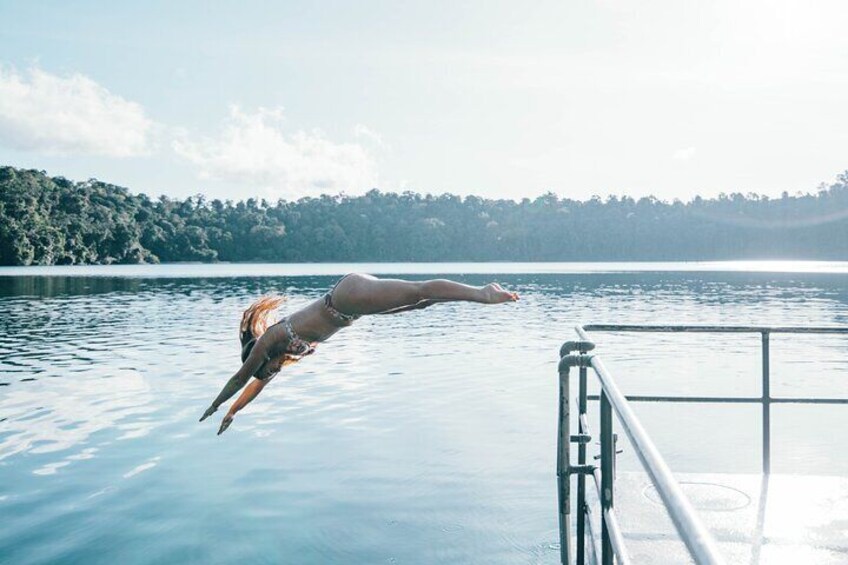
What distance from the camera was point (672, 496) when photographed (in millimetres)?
1658

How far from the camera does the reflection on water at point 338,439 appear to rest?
9.63 metres

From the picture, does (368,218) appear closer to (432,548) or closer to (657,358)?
(657,358)

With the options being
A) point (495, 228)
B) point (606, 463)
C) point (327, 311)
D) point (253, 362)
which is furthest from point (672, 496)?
point (495, 228)

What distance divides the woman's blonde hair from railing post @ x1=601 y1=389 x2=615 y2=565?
4.60 metres

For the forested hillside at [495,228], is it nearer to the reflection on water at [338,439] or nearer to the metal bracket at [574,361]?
the reflection on water at [338,439]

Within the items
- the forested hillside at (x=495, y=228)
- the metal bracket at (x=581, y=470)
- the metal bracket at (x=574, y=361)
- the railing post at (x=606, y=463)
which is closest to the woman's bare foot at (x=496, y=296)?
the metal bracket at (x=574, y=361)

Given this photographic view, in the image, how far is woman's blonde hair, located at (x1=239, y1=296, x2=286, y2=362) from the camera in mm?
6921

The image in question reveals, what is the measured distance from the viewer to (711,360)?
26859mm

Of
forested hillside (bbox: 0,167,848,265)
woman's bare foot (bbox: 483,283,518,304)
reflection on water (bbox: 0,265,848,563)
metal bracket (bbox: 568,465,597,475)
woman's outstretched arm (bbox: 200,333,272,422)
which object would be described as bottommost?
Result: reflection on water (bbox: 0,265,848,563)

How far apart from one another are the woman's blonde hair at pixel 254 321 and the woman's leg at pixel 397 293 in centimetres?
147

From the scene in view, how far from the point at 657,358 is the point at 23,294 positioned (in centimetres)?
4768

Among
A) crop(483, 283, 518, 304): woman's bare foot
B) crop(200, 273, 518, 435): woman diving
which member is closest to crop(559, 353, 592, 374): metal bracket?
crop(200, 273, 518, 435): woman diving

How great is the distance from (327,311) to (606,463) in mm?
3483

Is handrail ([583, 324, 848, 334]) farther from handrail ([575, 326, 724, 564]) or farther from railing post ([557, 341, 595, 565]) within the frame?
handrail ([575, 326, 724, 564])
